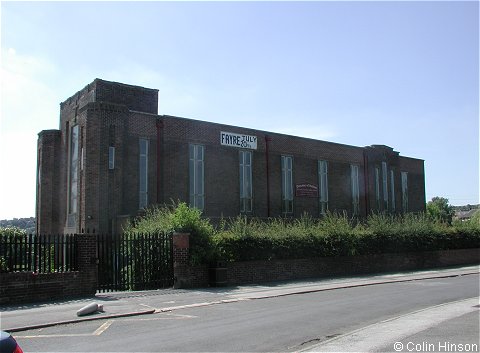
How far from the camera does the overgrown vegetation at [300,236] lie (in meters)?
20.6

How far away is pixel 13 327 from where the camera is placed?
1123 centimetres

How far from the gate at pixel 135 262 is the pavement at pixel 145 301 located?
1070mm

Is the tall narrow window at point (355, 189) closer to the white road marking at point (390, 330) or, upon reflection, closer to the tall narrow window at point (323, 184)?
the tall narrow window at point (323, 184)

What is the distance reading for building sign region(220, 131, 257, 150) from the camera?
3315 centimetres

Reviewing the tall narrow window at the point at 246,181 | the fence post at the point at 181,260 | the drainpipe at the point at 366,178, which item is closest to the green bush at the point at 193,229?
the fence post at the point at 181,260

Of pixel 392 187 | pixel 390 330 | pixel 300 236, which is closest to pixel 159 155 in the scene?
pixel 300 236

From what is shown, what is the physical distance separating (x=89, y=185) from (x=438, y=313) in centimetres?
1987

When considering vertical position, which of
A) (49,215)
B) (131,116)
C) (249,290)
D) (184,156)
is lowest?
(249,290)

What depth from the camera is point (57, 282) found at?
1603cm

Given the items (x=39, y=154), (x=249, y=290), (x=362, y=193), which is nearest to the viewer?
(x=249, y=290)

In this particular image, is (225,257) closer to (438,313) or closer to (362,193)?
(438,313)

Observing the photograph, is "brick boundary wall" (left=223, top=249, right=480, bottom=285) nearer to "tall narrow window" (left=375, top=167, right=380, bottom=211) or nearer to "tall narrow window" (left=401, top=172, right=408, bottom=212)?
"tall narrow window" (left=375, top=167, right=380, bottom=211)

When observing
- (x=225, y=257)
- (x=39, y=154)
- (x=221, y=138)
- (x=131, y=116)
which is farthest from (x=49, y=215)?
(x=225, y=257)

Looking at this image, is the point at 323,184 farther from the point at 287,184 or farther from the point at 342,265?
the point at 342,265
